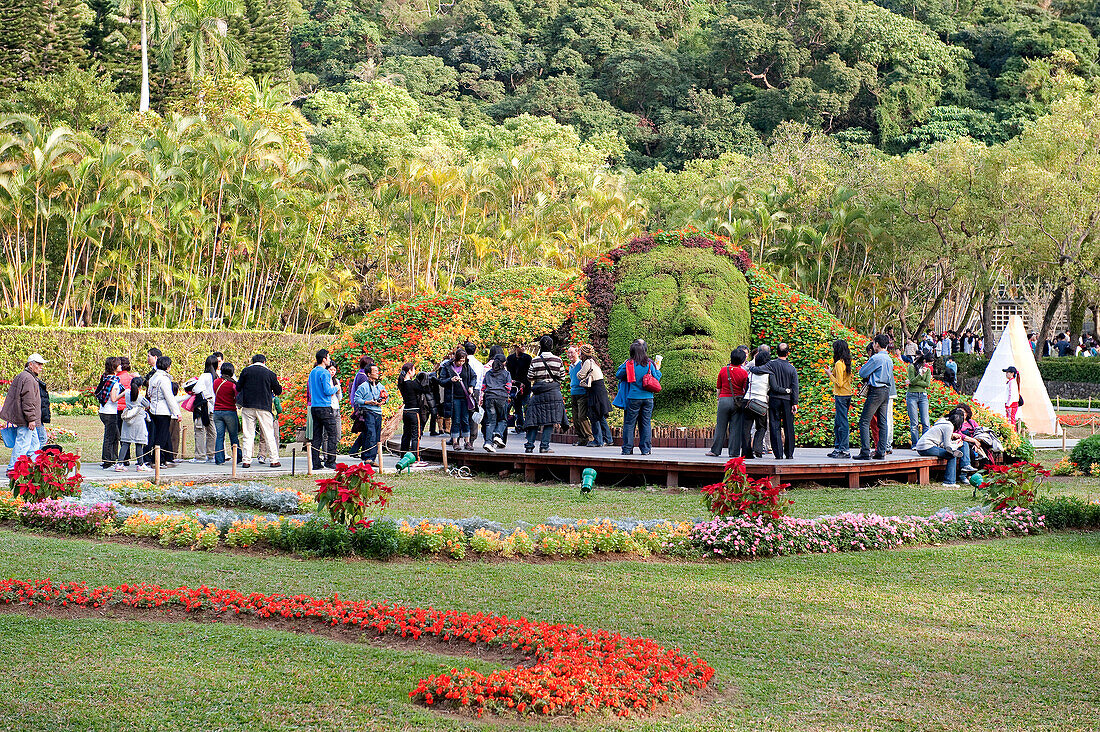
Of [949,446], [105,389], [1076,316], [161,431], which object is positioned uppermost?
[1076,316]

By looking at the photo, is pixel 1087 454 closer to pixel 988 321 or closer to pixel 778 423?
pixel 778 423

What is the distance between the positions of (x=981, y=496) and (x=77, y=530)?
9.63 metres

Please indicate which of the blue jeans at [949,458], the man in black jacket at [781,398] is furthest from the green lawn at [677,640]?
the man in black jacket at [781,398]

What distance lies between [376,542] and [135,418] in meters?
6.32

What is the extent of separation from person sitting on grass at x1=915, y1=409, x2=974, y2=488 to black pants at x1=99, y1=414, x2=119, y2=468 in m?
10.5

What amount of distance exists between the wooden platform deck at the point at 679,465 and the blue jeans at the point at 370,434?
103 cm

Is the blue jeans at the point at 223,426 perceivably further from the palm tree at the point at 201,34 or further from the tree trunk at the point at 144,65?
the palm tree at the point at 201,34

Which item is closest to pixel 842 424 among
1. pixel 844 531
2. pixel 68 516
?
pixel 844 531

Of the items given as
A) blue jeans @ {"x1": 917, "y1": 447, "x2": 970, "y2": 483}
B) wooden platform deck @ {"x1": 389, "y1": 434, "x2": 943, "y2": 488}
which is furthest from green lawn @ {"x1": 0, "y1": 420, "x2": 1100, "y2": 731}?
blue jeans @ {"x1": 917, "y1": 447, "x2": 970, "y2": 483}

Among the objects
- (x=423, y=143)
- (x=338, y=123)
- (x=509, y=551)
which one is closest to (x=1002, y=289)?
(x=423, y=143)

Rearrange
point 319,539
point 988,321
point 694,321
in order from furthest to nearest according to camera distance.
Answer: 1. point 988,321
2. point 694,321
3. point 319,539

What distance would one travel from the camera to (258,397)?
1359cm

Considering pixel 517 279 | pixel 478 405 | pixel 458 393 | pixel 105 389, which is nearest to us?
pixel 105 389

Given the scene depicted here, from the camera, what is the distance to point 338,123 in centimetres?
4300
